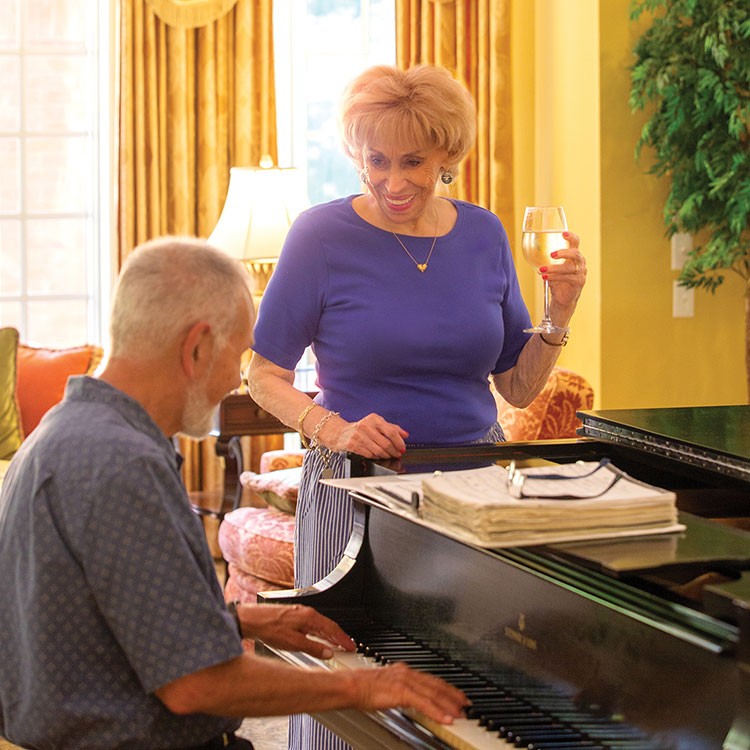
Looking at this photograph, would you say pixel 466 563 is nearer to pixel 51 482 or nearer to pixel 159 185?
pixel 51 482

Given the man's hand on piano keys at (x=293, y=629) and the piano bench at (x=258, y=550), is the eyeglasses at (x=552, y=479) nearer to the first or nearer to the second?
the man's hand on piano keys at (x=293, y=629)

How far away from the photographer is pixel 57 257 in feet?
19.4

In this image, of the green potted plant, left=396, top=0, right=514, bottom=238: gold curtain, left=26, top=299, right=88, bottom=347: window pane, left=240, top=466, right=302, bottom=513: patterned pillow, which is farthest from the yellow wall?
left=26, top=299, right=88, bottom=347: window pane

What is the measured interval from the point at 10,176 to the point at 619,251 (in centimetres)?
283

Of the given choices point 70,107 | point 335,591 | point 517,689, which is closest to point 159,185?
point 70,107

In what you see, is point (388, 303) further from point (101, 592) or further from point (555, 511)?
point (101, 592)

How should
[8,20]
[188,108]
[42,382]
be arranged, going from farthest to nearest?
[8,20], [188,108], [42,382]

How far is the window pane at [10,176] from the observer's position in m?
5.82

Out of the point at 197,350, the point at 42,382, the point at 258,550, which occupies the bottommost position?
the point at 258,550

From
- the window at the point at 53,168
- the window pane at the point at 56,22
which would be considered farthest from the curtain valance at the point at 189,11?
the window pane at the point at 56,22

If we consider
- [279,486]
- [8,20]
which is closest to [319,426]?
[279,486]

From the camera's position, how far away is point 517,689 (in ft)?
5.53

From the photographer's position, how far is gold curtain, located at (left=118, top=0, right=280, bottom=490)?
5543 mm

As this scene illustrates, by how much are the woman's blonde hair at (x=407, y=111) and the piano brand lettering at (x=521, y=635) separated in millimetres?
985
